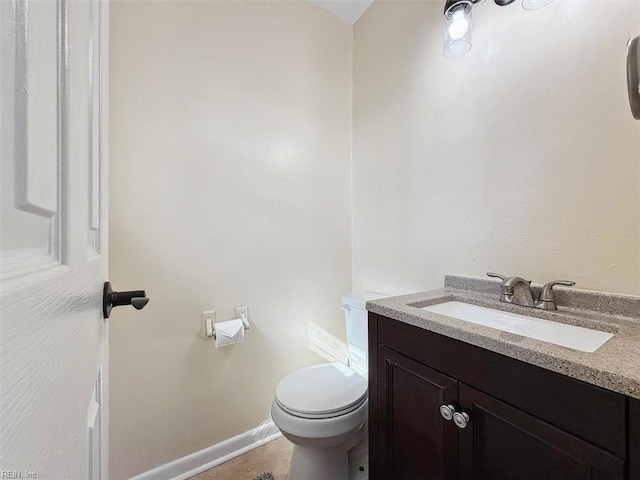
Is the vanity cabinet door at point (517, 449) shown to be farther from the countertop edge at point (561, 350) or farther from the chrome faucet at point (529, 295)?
the chrome faucet at point (529, 295)

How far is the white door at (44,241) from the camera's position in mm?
180

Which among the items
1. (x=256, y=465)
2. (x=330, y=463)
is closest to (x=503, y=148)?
(x=330, y=463)

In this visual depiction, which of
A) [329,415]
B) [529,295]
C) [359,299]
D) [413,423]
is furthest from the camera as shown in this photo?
[359,299]

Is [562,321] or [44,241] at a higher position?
[44,241]

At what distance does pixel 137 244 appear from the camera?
1202 millimetres

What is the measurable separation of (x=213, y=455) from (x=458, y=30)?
85.3 inches

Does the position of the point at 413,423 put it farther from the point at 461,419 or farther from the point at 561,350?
the point at 561,350

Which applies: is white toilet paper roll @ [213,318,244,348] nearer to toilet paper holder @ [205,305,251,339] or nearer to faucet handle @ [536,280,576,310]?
toilet paper holder @ [205,305,251,339]

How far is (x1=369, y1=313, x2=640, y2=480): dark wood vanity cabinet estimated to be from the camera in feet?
1.70

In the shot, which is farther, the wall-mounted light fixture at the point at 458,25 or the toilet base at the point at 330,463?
→ the toilet base at the point at 330,463

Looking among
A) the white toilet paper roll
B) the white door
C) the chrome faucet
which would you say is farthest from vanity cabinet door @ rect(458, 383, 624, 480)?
the white toilet paper roll

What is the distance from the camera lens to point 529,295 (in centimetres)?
96

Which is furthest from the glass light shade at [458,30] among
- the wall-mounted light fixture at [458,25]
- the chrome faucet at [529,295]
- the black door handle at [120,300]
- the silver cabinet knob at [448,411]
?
the black door handle at [120,300]

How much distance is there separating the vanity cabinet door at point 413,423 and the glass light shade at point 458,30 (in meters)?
1.20
